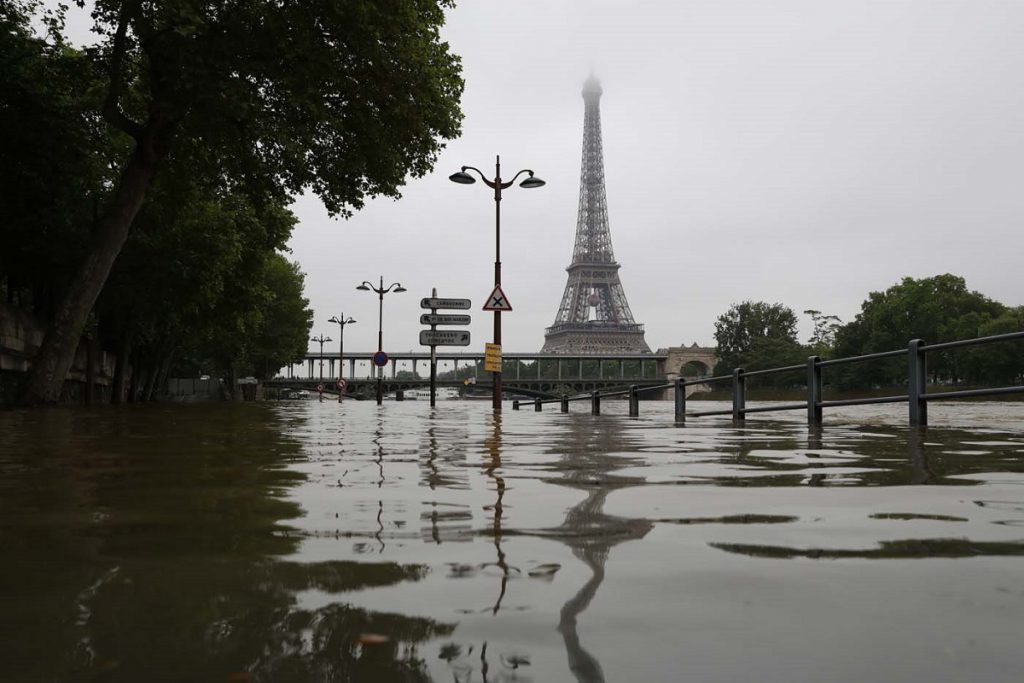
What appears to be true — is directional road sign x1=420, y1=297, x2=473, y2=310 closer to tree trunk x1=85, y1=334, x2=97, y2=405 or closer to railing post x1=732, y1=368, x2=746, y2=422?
tree trunk x1=85, y1=334, x2=97, y2=405

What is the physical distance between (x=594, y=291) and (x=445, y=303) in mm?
87154

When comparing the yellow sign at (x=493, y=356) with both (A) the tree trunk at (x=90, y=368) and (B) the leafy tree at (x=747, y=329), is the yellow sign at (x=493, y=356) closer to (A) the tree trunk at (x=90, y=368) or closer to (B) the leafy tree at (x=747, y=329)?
(A) the tree trunk at (x=90, y=368)

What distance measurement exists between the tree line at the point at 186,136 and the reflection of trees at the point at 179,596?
1335cm

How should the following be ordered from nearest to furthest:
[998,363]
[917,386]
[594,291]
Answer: [917,386] < [998,363] < [594,291]

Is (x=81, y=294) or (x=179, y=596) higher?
(x=81, y=294)

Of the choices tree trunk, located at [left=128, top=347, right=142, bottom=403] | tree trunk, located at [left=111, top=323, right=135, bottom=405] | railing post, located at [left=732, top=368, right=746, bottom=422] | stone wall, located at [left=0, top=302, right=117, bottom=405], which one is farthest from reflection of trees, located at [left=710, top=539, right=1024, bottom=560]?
tree trunk, located at [left=128, top=347, right=142, bottom=403]

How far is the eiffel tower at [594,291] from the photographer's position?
106750 millimetres

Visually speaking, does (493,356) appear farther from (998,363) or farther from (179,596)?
(998,363)

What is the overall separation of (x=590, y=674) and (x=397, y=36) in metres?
16.7

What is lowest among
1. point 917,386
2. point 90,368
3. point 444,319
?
point 917,386

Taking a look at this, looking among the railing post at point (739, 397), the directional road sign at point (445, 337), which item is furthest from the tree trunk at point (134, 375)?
the railing post at point (739, 397)

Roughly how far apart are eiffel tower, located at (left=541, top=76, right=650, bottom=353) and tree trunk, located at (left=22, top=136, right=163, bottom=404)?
297ft

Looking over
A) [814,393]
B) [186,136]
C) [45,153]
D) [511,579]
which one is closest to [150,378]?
[45,153]

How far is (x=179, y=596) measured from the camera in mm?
1446
